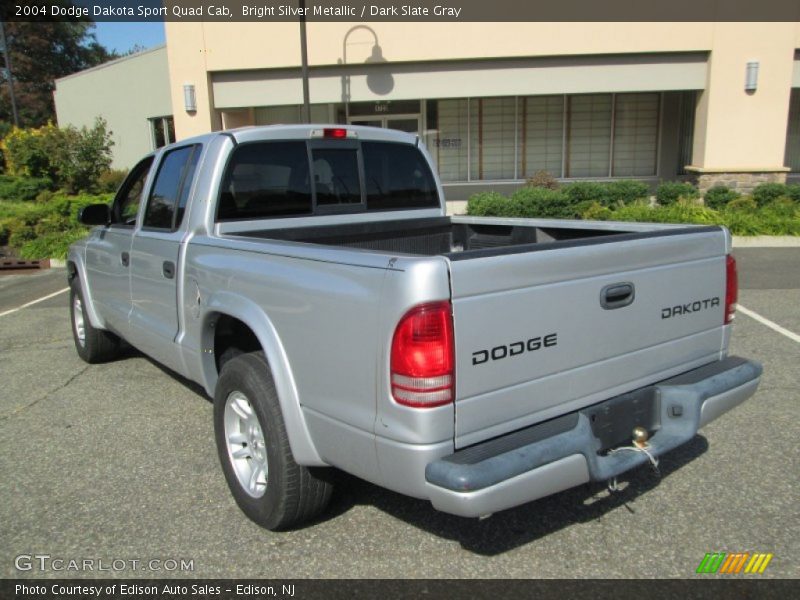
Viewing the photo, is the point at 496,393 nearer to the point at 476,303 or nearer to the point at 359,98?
the point at 476,303

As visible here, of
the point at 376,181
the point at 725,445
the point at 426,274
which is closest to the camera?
the point at 426,274

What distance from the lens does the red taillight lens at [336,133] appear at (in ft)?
13.7

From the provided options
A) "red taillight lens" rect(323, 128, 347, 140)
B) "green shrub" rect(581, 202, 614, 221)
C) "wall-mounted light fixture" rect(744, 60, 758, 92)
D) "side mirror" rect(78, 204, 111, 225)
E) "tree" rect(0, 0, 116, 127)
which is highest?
"tree" rect(0, 0, 116, 127)

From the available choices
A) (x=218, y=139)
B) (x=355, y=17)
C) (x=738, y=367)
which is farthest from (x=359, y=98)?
(x=738, y=367)

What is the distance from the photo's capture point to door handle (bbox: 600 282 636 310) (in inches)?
109

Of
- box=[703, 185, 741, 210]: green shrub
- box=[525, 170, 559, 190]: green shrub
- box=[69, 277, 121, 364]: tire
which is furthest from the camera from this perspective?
box=[525, 170, 559, 190]: green shrub

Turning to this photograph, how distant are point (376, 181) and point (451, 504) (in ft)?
8.75

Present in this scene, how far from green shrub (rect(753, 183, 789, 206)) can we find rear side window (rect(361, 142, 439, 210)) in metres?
11.3

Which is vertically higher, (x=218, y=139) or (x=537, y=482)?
(x=218, y=139)

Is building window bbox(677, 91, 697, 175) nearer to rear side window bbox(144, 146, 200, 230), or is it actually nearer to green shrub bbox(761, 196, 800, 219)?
green shrub bbox(761, 196, 800, 219)

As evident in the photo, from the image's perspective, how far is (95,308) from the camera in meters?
5.50

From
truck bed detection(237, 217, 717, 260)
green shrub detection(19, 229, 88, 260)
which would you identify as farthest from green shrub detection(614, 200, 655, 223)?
green shrub detection(19, 229, 88, 260)

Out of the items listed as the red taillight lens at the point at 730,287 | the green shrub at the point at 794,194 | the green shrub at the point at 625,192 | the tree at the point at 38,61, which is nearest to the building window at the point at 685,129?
the green shrub at the point at 625,192

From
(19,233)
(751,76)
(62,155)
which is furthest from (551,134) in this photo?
(62,155)
